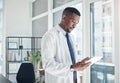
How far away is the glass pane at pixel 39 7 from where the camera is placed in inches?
232

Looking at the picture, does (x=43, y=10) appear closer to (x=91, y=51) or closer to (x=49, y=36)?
(x=91, y=51)

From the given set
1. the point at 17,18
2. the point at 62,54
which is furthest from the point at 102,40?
the point at 17,18

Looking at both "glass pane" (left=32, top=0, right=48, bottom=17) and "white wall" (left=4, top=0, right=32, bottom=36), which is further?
"white wall" (left=4, top=0, right=32, bottom=36)

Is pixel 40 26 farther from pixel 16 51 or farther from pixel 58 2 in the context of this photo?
pixel 58 2

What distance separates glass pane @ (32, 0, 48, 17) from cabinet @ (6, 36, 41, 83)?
2.43ft

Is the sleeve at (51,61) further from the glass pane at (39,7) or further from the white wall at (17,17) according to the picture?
the white wall at (17,17)

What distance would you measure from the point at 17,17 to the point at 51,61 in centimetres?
517

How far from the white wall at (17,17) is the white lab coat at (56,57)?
193 inches

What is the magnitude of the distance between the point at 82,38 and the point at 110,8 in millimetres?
736

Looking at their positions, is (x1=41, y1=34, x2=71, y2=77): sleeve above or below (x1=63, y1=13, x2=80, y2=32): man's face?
below

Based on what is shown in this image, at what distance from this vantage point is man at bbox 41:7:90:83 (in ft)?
5.82

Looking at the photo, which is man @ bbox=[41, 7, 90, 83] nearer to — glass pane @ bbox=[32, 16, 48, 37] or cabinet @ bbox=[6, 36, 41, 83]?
glass pane @ bbox=[32, 16, 48, 37]

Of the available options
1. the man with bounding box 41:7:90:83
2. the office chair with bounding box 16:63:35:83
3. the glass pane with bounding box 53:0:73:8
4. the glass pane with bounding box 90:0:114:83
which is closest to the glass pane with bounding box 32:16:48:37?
the glass pane with bounding box 53:0:73:8

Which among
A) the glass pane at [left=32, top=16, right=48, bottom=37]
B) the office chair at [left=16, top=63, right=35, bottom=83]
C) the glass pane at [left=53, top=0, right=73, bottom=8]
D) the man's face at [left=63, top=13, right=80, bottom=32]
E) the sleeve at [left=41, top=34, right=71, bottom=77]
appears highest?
the glass pane at [left=53, top=0, right=73, bottom=8]
